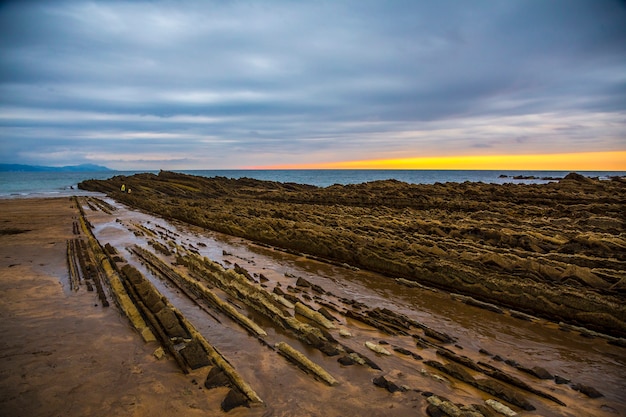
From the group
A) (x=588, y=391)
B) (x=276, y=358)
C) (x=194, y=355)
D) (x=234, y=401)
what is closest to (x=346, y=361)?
(x=276, y=358)

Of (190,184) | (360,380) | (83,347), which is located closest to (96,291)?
(83,347)

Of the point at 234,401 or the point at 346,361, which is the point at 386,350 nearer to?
the point at 346,361

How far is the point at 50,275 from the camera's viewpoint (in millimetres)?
11750

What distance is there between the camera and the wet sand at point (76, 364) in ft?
17.5

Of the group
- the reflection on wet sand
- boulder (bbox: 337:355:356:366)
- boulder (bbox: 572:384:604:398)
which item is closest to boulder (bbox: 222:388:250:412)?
the reflection on wet sand

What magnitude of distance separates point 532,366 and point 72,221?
90.7 ft

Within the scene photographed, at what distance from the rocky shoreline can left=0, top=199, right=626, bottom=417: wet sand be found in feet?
2.72

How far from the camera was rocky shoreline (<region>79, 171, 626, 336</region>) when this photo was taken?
905cm

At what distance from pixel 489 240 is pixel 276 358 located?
1022 cm

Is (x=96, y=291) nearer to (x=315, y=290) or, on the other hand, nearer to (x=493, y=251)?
(x=315, y=290)

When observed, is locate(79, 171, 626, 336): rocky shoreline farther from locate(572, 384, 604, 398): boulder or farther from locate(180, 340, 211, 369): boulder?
locate(180, 340, 211, 369): boulder

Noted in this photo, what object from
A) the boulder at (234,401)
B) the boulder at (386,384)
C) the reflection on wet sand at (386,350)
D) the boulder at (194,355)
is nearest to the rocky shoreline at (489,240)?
the reflection on wet sand at (386,350)

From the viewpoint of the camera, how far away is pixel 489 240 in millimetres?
13344

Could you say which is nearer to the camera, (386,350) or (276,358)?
(276,358)
